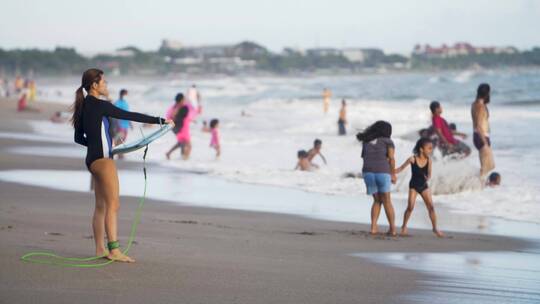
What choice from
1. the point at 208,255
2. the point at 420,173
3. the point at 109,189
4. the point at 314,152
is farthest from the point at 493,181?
the point at 109,189

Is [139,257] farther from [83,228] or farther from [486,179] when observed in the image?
[486,179]

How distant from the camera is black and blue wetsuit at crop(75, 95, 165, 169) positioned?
21.7 feet

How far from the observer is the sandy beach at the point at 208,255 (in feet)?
19.5

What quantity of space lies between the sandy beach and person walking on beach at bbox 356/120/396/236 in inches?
14.4

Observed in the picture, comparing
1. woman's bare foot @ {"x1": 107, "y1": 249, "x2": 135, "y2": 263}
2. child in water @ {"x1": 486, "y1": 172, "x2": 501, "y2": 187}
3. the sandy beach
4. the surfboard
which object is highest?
the surfboard

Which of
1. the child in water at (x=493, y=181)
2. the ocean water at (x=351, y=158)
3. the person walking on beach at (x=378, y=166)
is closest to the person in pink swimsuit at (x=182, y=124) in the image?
the ocean water at (x=351, y=158)

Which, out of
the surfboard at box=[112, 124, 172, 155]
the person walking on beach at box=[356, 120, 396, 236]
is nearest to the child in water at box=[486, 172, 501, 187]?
the person walking on beach at box=[356, 120, 396, 236]

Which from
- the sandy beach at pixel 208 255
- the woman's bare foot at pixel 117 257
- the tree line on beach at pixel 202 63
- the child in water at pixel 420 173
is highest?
the tree line on beach at pixel 202 63

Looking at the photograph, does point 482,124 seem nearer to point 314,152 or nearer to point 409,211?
point 409,211

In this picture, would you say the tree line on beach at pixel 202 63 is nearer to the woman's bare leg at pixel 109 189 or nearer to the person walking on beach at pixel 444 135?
the person walking on beach at pixel 444 135

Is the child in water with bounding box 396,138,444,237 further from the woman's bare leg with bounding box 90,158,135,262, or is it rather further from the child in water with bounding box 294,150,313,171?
the child in water with bounding box 294,150,313,171

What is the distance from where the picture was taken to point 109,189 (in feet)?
22.0

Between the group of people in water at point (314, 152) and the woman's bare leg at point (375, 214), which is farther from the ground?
A: the group of people in water at point (314, 152)

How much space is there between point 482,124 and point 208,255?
7157 millimetres
